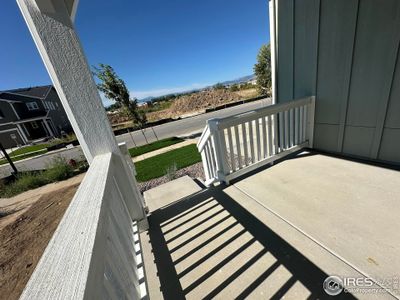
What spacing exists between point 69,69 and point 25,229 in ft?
17.1

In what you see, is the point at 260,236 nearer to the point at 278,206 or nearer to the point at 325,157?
the point at 278,206

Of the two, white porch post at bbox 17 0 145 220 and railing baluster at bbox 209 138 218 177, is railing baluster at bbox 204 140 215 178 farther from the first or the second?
white porch post at bbox 17 0 145 220

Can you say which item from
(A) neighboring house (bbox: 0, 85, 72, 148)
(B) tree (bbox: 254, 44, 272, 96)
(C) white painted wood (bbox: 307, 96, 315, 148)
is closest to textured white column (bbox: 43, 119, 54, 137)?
(A) neighboring house (bbox: 0, 85, 72, 148)

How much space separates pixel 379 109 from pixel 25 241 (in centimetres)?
675

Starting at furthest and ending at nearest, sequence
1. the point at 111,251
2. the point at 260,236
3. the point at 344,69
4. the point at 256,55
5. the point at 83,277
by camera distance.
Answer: the point at 256,55
the point at 344,69
the point at 260,236
the point at 111,251
the point at 83,277

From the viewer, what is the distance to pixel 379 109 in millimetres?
2506

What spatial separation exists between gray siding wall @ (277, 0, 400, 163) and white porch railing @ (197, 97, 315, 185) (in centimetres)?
24

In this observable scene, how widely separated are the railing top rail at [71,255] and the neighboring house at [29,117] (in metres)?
27.3

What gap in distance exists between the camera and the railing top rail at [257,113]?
2.62 metres

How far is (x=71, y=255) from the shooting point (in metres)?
0.65

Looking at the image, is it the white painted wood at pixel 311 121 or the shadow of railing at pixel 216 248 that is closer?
the shadow of railing at pixel 216 248

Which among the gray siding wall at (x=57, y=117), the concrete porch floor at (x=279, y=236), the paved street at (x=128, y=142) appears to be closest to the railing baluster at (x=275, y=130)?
the concrete porch floor at (x=279, y=236)

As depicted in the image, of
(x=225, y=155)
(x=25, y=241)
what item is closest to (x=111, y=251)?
(x=225, y=155)

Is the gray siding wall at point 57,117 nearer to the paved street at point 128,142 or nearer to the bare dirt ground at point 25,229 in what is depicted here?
the paved street at point 128,142
